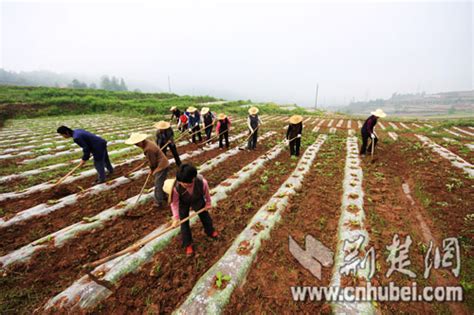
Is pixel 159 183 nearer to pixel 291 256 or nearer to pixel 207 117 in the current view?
pixel 291 256

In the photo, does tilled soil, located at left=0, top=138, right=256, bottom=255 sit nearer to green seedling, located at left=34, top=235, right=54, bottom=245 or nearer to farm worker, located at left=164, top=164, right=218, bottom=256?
green seedling, located at left=34, top=235, right=54, bottom=245

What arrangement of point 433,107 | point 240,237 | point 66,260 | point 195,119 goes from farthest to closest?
point 433,107 < point 195,119 < point 240,237 < point 66,260

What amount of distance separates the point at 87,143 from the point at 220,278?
540 cm

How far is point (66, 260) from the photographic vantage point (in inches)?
139

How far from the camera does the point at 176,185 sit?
3182 mm

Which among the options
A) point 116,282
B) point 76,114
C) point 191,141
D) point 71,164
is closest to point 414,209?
point 116,282

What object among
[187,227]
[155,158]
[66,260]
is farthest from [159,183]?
[66,260]

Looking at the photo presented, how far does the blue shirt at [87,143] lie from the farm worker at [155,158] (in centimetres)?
214

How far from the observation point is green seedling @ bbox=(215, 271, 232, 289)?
9.49 feet

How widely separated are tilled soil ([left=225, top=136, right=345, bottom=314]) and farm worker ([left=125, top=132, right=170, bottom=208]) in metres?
2.86

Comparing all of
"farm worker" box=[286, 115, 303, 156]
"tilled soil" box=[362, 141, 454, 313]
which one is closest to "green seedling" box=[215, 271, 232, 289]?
"tilled soil" box=[362, 141, 454, 313]

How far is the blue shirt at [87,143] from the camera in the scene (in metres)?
5.63

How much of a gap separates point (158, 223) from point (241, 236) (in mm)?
1893

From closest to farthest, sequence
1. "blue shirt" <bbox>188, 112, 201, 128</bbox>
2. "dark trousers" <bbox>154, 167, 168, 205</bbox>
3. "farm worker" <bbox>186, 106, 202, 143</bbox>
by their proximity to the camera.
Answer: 1. "dark trousers" <bbox>154, 167, 168, 205</bbox>
2. "farm worker" <bbox>186, 106, 202, 143</bbox>
3. "blue shirt" <bbox>188, 112, 201, 128</bbox>
